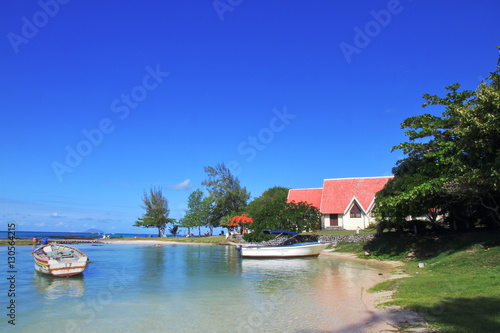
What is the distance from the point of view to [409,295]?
36.6ft

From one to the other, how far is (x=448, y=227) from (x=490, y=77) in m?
13.0

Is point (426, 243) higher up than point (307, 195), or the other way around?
point (307, 195)

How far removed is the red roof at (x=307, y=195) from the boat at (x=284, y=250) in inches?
715

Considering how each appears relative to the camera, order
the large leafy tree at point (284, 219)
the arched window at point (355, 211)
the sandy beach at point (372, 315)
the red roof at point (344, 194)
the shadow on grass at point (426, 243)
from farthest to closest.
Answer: the red roof at point (344, 194) → the arched window at point (355, 211) → the large leafy tree at point (284, 219) → the shadow on grass at point (426, 243) → the sandy beach at point (372, 315)

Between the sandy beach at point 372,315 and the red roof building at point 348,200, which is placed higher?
the red roof building at point 348,200

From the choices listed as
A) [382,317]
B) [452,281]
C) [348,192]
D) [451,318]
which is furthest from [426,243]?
[348,192]

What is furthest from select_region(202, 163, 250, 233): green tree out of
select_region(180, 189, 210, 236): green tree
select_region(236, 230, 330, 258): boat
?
select_region(236, 230, 330, 258): boat

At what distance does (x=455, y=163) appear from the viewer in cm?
1675

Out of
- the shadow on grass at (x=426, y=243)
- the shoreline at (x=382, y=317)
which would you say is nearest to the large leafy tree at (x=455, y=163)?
the shadow on grass at (x=426, y=243)

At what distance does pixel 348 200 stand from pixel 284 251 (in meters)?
16.6

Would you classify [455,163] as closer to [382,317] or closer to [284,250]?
[382,317]

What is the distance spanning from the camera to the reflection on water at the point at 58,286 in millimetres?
14789

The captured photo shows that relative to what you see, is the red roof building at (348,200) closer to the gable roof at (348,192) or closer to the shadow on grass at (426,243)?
the gable roof at (348,192)

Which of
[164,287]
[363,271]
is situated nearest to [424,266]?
[363,271]
